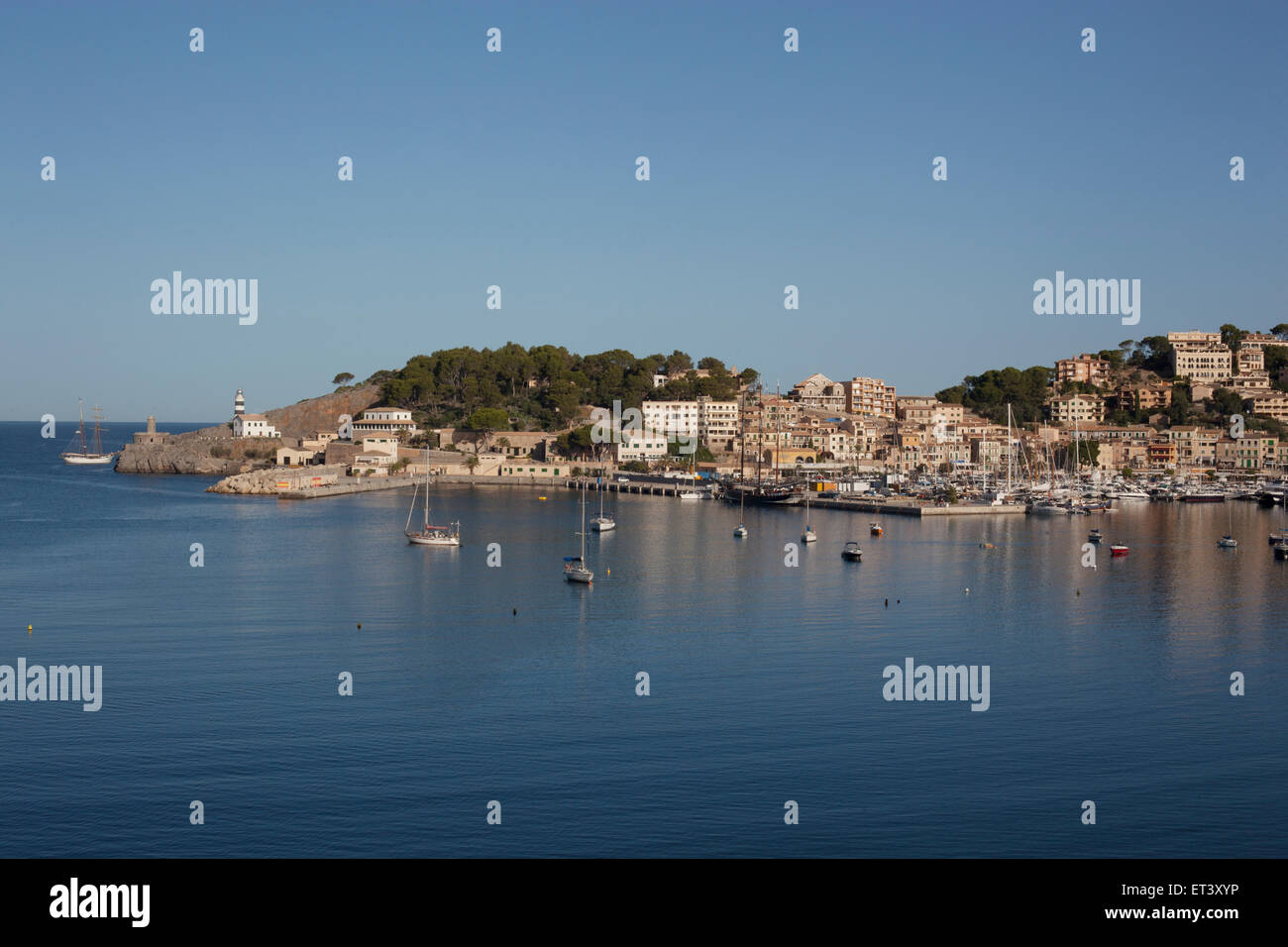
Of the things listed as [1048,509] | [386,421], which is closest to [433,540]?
[1048,509]

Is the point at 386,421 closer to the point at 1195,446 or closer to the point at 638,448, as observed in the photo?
the point at 638,448

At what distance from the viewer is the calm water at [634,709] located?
11383mm

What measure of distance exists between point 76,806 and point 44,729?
323 cm

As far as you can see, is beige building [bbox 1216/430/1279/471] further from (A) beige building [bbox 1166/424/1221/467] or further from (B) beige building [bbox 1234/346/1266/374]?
(B) beige building [bbox 1234/346/1266/374]

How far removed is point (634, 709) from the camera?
15.6 m

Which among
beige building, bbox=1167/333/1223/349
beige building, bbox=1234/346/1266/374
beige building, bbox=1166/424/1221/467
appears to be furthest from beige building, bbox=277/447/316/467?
beige building, bbox=1234/346/1266/374

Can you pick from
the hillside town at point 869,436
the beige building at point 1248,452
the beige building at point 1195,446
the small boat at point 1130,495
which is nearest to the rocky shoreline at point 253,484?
the hillside town at point 869,436

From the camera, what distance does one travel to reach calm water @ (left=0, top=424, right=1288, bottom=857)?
37.3ft

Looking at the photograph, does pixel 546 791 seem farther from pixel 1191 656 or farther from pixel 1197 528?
pixel 1197 528

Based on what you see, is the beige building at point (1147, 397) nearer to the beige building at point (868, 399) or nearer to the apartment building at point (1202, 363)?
the apartment building at point (1202, 363)

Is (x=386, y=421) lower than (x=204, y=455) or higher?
higher

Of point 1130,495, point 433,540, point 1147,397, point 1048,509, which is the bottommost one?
point 433,540
